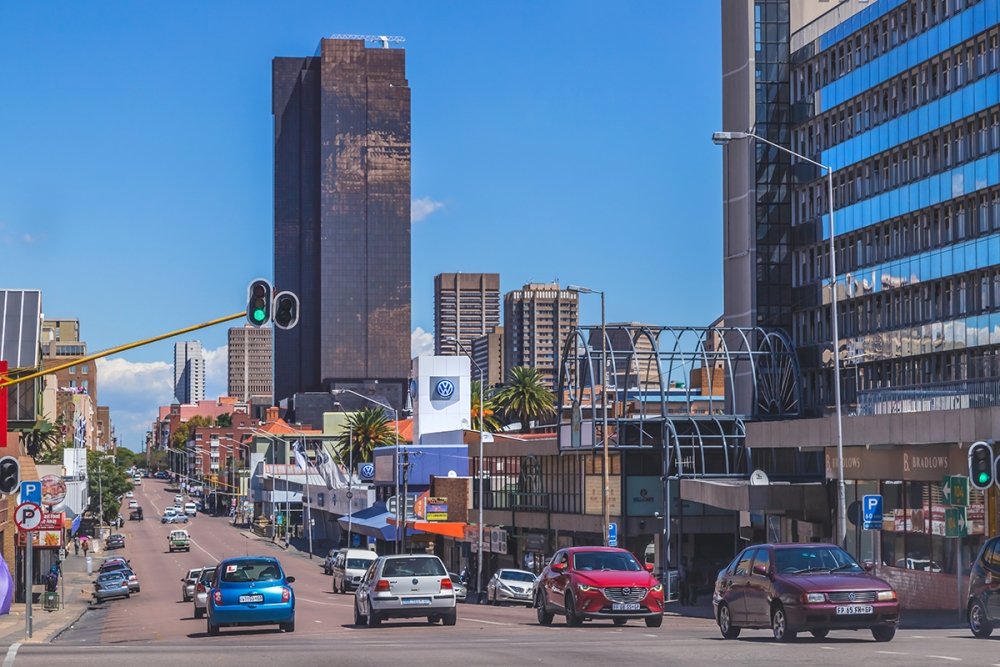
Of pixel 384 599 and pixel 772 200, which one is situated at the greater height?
pixel 772 200

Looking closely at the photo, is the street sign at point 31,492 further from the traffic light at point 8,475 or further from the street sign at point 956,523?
the street sign at point 956,523

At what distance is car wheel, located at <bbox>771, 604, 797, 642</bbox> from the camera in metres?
23.5

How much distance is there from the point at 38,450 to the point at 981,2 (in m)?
65.6

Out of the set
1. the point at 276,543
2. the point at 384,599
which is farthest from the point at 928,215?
the point at 276,543

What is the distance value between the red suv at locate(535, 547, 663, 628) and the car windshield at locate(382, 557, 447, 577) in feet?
8.01

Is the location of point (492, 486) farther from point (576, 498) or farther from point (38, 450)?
point (38, 450)

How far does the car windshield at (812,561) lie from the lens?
24.1 metres

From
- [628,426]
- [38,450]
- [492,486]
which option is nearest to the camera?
[628,426]

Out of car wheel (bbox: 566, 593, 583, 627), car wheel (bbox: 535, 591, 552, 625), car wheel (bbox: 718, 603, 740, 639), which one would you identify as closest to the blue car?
car wheel (bbox: 535, 591, 552, 625)

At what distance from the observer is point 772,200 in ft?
302

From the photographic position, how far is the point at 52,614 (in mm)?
55969

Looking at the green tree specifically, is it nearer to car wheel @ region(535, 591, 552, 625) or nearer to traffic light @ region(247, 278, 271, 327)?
car wheel @ region(535, 591, 552, 625)

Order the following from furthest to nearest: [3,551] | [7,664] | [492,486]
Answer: [492,486], [3,551], [7,664]

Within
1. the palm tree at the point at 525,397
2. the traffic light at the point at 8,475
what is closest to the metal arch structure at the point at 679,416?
the traffic light at the point at 8,475
